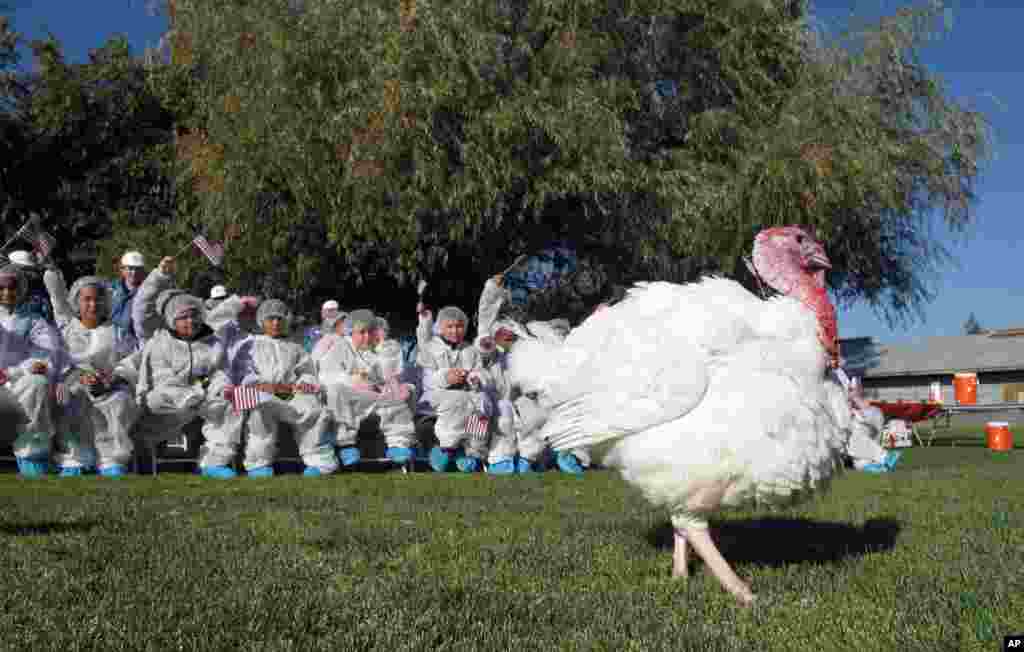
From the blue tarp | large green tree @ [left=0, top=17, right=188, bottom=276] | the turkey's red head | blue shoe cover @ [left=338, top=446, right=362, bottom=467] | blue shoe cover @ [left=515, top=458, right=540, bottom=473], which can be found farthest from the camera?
large green tree @ [left=0, top=17, right=188, bottom=276]

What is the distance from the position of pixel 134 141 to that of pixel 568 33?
1373 centimetres

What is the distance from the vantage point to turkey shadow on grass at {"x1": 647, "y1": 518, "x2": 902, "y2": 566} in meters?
5.41

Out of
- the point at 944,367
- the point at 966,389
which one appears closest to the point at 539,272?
the point at 966,389

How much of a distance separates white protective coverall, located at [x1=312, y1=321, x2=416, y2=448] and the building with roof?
120 feet

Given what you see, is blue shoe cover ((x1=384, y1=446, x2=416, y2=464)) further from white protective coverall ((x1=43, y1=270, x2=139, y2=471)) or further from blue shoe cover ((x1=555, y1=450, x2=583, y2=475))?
white protective coverall ((x1=43, y1=270, x2=139, y2=471))

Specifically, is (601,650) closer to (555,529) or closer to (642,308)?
(642,308)

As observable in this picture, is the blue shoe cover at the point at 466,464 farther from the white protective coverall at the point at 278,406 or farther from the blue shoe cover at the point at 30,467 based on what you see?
the blue shoe cover at the point at 30,467

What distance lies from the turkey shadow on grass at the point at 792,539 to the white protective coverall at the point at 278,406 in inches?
245

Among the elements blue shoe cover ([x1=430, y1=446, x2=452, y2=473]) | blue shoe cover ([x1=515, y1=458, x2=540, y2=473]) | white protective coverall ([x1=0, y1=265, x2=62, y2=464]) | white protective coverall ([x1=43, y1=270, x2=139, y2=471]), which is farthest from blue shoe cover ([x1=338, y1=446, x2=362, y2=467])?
white protective coverall ([x1=0, y1=265, x2=62, y2=464])

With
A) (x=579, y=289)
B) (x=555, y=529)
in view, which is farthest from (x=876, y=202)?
(x=555, y=529)

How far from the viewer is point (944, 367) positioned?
49.1 metres

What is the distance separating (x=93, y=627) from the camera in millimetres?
3484

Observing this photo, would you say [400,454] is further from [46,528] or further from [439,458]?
[46,528]

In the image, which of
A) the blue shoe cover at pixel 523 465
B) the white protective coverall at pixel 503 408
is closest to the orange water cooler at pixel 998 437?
the white protective coverall at pixel 503 408
